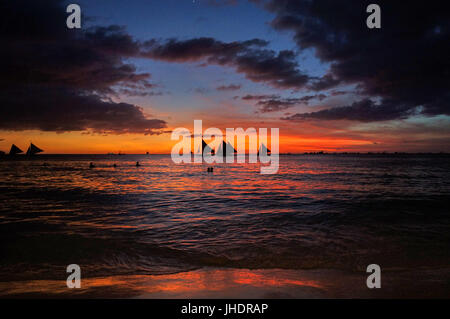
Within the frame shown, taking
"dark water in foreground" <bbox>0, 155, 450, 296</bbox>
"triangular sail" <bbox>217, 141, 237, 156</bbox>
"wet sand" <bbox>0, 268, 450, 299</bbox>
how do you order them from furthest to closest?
"triangular sail" <bbox>217, 141, 237, 156</bbox>, "dark water in foreground" <bbox>0, 155, 450, 296</bbox>, "wet sand" <bbox>0, 268, 450, 299</bbox>

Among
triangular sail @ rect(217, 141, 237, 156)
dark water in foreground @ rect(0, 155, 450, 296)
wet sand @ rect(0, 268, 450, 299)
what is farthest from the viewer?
triangular sail @ rect(217, 141, 237, 156)

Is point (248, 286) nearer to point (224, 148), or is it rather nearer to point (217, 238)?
point (217, 238)

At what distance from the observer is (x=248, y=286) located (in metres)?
4.59

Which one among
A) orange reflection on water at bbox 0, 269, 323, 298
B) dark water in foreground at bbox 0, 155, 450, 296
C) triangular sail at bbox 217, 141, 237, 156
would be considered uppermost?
triangular sail at bbox 217, 141, 237, 156

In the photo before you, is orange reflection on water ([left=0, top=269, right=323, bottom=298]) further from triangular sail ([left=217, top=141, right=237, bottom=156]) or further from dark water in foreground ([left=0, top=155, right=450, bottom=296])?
triangular sail ([left=217, top=141, right=237, bottom=156])

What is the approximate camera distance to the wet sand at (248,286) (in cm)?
428

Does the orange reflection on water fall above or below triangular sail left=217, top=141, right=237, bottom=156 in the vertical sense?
below

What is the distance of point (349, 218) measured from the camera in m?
11.4

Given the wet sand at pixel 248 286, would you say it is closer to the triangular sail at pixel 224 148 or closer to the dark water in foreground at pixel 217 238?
the dark water in foreground at pixel 217 238

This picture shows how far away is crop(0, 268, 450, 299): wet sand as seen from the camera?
4277 mm

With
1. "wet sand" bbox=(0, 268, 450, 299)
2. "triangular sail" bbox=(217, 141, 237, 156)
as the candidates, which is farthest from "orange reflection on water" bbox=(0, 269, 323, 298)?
"triangular sail" bbox=(217, 141, 237, 156)

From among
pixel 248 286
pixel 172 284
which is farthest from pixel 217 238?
pixel 248 286

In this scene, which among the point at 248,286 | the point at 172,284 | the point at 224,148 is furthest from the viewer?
the point at 224,148
